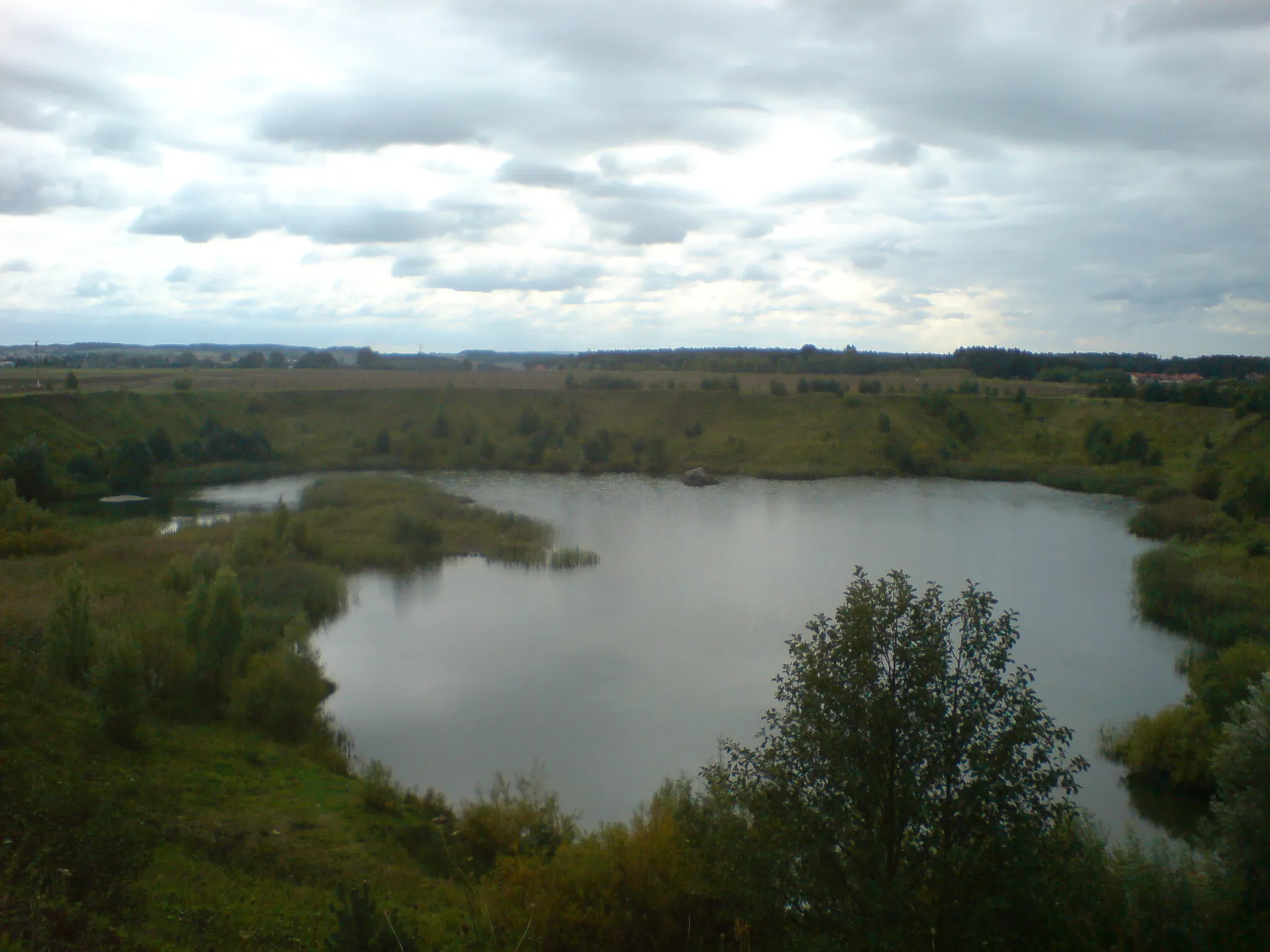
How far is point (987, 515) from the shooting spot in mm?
35156

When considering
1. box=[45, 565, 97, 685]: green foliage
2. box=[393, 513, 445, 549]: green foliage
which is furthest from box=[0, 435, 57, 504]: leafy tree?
box=[45, 565, 97, 685]: green foliage

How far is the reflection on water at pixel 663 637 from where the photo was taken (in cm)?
1434

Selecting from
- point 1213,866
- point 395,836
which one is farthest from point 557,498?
point 1213,866

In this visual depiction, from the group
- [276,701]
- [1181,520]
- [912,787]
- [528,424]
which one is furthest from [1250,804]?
[528,424]

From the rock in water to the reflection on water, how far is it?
7776 mm

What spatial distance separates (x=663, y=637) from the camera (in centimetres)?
1994

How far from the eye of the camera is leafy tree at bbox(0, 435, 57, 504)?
33000mm

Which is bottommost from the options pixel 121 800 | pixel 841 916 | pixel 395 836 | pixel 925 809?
pixel 395 836

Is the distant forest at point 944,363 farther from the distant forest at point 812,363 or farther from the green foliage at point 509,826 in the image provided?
the green foliage at point 509,826

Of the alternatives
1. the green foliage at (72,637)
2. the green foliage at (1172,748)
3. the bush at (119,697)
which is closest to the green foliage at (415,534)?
the green foliage at (72,637)

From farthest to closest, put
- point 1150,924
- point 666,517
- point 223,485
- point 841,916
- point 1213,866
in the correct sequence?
point 223,485
point 666,517
point 1213,866
point 1150,924
point 841,916

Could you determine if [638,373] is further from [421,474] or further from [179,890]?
[179,890]

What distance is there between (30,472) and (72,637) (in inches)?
933

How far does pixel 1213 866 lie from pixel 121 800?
37.2ft
